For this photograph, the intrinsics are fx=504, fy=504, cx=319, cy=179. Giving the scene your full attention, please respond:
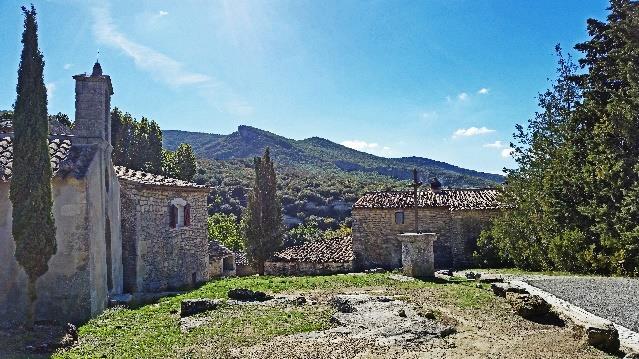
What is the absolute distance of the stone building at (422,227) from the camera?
109 ft

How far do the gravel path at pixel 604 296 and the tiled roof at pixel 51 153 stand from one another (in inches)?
496

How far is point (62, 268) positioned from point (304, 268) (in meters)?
21.3

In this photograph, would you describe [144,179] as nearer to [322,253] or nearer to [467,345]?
[467,345]

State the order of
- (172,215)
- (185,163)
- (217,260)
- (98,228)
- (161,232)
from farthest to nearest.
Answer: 1. (185,163)
2. (217,260)
3. (172,215)
4. (161,232)
5. (98,228)

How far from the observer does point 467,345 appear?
8.70m

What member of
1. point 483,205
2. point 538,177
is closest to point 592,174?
point 538,177

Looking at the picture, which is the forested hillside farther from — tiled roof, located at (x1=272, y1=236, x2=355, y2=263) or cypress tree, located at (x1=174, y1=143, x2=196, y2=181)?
tiled roof, located at (x1=272, y1=236, x2=355, y2=263)

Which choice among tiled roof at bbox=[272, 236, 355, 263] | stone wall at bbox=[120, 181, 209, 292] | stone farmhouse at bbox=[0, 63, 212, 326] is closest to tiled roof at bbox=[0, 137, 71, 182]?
stone farmhouse at bbox=[0, 63, 212, 326]

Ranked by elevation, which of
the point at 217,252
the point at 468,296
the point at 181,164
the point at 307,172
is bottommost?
the point at 217,252

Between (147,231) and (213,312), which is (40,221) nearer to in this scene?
(213,312)

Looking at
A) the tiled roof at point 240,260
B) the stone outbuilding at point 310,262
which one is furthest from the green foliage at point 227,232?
the stone outbuilding at point 310,262

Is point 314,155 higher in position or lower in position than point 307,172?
higher

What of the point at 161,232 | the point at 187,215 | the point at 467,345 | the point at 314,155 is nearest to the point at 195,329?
the point at 467,345

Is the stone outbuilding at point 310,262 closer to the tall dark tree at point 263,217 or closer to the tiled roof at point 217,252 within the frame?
the tall dark tree at point 263,217
